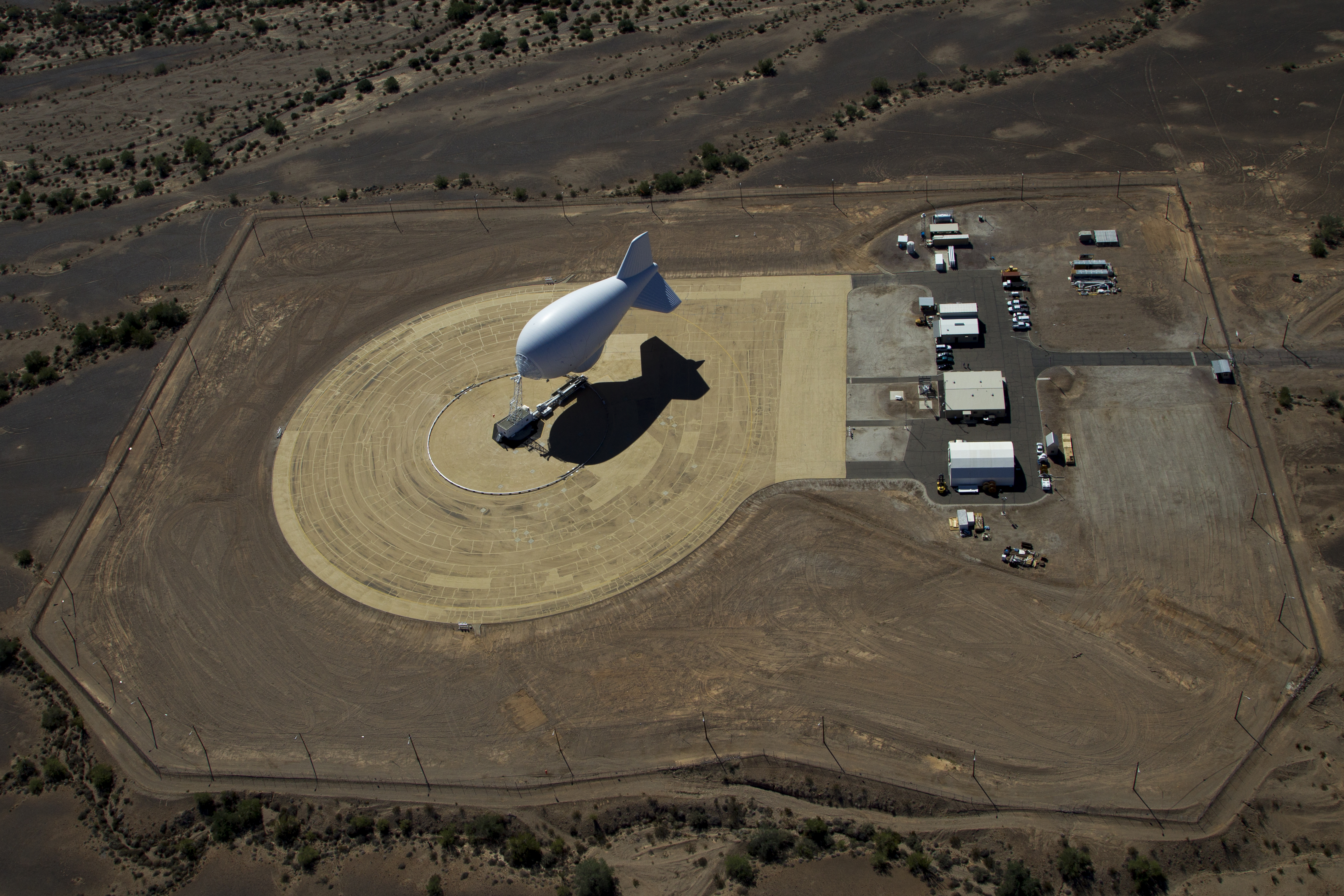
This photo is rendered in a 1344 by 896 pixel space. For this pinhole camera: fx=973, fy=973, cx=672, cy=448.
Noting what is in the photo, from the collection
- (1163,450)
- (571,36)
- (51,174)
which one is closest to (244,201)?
(51,174)

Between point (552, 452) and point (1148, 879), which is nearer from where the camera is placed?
point (1148, 879)

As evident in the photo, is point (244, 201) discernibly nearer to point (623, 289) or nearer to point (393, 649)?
point (623, 289)

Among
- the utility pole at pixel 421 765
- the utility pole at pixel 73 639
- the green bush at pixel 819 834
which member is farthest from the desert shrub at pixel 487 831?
the utility pole at pixel 73 639

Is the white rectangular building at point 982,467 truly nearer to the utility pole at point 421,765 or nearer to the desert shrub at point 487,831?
the desert shrub at point 487,831

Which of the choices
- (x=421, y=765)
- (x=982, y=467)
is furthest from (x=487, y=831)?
(x=982, y=467)

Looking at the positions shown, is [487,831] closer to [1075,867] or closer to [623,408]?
[1075,867]

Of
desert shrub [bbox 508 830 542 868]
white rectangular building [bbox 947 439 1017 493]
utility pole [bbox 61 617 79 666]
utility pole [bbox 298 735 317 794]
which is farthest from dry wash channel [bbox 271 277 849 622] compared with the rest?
desert shrub [bbox 508 830 542 868]

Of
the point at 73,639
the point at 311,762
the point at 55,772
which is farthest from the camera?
the point at 73,639
